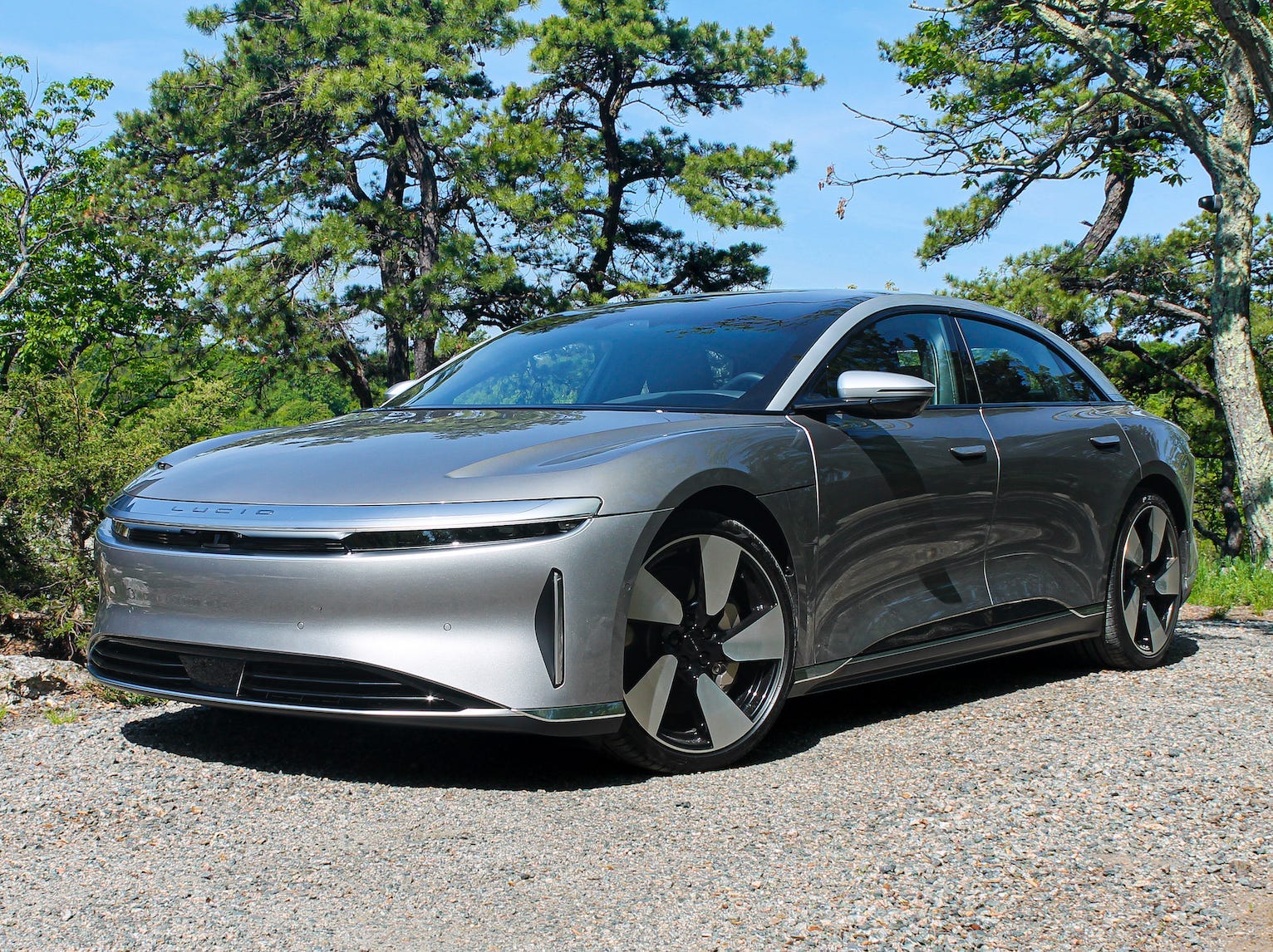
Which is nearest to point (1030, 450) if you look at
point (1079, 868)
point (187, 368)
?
point (1079, 868)

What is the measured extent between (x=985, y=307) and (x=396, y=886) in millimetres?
4039

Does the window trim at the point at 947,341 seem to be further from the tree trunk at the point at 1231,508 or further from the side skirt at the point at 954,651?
the tree trunk at the point at 1231,508

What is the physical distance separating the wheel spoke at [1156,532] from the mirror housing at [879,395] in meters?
2.25

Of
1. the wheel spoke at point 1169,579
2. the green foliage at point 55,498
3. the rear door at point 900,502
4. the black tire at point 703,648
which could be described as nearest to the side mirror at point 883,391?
the rear door at point 900,502

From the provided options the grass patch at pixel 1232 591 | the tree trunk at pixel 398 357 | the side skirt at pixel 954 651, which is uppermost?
the tree trunk at pixel 398 357

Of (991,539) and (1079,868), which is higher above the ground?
(991,539)

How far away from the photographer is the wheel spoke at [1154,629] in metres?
6.21

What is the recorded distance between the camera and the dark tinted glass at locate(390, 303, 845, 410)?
15.6ft

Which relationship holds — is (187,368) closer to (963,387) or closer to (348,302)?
(348,302)

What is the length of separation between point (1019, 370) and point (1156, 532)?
3.96ft

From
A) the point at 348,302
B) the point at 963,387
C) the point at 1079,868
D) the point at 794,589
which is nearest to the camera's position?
the point at 1079,868


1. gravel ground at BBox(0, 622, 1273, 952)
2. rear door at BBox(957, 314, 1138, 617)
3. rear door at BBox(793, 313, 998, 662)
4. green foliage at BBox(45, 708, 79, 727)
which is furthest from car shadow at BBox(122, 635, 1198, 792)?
rear door at BBox(957, 314, 1138, 617)

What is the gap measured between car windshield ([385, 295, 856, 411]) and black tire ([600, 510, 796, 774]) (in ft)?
2.21

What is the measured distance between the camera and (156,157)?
30.5m
